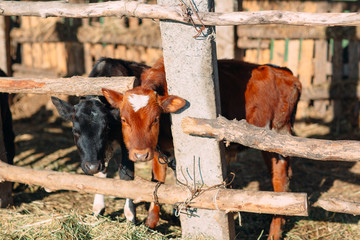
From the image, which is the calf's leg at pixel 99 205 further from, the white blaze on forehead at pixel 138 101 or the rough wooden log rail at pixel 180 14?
the rough wooden log rail at pixel 180 14

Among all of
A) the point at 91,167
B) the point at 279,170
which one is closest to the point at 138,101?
the point at 91,167

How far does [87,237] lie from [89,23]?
5.87 meters

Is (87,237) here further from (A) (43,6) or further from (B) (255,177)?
(B) (255,177)

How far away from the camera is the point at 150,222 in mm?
4707

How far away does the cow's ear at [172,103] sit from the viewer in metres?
3.62

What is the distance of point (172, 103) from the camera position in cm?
366

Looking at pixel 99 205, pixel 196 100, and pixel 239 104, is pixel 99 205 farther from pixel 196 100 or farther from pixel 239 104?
pixel 196 100

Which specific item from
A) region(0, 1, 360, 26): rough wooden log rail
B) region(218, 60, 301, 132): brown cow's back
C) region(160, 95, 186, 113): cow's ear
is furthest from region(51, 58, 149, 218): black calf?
region(218, 60, 301, 132): brown cow's back

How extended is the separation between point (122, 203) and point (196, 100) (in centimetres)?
230

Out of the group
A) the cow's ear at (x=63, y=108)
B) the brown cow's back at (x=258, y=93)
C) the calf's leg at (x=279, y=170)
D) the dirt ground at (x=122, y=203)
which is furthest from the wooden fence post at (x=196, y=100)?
the cow's ear at (x=63, y=108)

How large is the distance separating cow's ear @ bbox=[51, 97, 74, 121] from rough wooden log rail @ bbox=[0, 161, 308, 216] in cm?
67

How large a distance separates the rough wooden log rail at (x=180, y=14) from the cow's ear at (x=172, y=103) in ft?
2.04

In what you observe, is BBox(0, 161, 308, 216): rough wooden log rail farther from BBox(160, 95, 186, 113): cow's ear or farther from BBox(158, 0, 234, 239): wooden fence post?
BBox(160, 95, 186, 113): cow's ear

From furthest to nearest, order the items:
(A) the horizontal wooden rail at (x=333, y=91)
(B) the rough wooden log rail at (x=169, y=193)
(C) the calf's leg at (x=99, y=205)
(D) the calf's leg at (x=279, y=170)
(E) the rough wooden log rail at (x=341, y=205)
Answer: (A) the horizontal wooden rail at (x=333, y=91) < (C) the calf's leg at (x=99, y=205) < (D) the calf's leg at (x=279, y=170) < (B) the rough wooden log rail at (x=169, y=193) < (E) the rough wooden log rail at (x=341, y=205)
